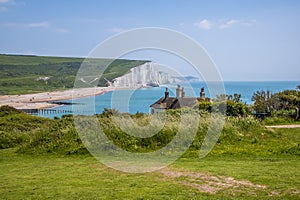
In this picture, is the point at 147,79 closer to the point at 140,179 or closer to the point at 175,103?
the point at 175,103

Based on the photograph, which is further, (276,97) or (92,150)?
(276,97)

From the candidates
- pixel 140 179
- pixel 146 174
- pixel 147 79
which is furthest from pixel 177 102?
pixel 140 179

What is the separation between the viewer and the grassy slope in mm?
8328

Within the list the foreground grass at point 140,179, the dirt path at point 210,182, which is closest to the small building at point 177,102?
the foreground grass at point 140,179

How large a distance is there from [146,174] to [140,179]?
0.74 meters

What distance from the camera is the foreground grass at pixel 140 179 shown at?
8.19 metres

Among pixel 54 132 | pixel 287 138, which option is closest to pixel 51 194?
pixel 54 132

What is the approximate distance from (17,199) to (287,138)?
1333 centimetres

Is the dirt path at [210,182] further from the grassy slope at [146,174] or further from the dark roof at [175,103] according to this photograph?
the dark roof at [175,103]

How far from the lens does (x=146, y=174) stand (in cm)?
1061

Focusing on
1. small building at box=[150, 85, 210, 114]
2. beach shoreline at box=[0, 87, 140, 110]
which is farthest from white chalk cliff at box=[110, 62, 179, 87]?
beach shoreline at box=[0, 87, 140, 110]

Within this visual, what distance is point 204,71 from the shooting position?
1310cm

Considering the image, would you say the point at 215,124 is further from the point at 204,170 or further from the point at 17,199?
the point at 17,199

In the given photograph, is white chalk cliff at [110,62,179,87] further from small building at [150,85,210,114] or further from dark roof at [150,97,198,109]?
dark roof at [150,97,198,109]
